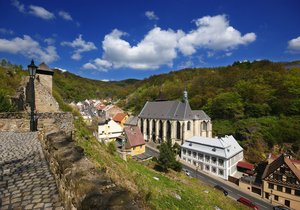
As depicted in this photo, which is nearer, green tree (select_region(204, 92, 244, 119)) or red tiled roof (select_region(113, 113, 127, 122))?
green tree (select_region(204, 92, 244, 119))

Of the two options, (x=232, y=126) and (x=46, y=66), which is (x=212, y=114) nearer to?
(x=232, y=126)

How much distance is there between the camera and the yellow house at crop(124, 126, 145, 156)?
104ft

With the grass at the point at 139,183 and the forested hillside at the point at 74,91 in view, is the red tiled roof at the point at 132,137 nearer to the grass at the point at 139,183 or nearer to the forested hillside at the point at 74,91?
the grass at the point at 139,183

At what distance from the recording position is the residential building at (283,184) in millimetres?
23062

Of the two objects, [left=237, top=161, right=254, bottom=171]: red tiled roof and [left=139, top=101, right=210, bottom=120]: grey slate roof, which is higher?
[left=139, top=101, right=210, bottom=120]: grey slate roof

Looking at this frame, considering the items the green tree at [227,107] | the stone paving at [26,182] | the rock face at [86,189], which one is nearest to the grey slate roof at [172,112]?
the green tree at [227,107]

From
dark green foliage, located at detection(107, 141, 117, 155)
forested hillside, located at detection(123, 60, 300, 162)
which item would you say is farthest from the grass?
forested hillside, located at detection(123, 60, 300, 162)

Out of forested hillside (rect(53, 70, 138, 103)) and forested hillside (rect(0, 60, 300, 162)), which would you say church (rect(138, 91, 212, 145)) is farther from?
forested hillside (rect(53, 70, 138, 103))

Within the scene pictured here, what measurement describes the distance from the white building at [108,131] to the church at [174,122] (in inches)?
468

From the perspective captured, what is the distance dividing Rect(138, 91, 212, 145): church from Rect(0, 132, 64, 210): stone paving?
35.5 meters

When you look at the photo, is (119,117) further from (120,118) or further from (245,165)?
(245,165)

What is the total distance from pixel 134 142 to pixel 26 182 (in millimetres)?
28298

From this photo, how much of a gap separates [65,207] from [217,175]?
99.4 ft

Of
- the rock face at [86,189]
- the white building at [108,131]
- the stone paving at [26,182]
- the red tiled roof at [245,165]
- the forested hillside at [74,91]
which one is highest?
the forested hillside at [74,91]
